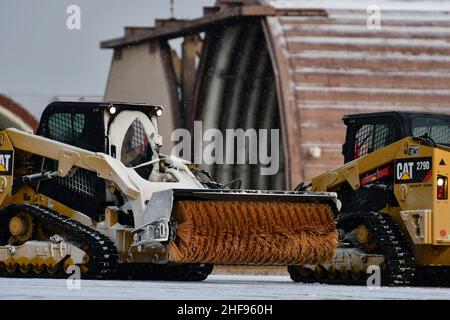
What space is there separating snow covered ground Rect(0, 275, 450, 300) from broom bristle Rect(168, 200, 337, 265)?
1.16ft

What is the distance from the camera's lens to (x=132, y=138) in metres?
21.8

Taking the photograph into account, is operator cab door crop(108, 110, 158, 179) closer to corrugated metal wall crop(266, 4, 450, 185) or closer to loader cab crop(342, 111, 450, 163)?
loader cab crop(342, 111, 450, 163)

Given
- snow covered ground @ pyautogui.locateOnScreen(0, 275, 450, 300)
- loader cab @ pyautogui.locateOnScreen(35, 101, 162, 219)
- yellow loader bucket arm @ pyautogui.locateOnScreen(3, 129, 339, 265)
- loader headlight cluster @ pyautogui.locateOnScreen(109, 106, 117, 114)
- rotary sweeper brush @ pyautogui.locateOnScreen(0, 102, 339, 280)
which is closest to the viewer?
snow covered ground @ pyautogui.locateOnScreen(0, 275, 450, 300)

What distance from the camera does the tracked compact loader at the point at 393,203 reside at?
67.5ft

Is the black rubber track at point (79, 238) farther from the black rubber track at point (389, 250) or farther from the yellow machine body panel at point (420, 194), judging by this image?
the yellow machine body panel at point (420, 194)

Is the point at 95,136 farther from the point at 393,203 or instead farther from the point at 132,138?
the point at 393,203

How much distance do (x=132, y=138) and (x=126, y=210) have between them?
4.76 ft

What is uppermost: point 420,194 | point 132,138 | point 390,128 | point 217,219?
point 390,128

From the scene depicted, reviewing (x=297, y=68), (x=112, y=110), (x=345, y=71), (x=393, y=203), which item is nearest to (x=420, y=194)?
(x=393, y=203)

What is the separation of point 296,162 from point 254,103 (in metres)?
7.27

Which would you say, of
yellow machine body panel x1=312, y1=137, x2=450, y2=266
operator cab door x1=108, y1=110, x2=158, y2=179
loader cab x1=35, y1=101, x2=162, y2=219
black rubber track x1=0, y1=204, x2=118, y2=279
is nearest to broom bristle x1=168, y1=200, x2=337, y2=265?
black rubber track x1=0, y1=204, x2=118, y2=279

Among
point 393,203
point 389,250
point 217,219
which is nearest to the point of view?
point 217,219

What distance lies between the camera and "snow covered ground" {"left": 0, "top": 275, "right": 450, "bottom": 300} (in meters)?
16.2

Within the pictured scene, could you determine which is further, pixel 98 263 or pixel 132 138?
pixel 132 138
